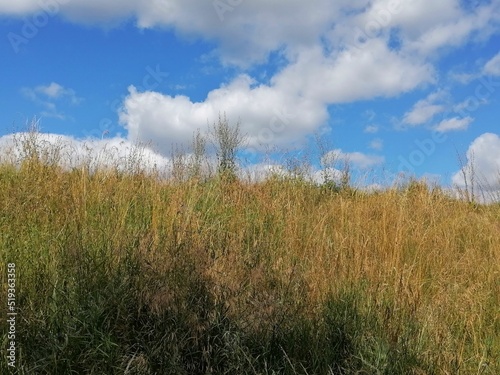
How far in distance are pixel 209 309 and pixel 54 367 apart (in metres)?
0.97

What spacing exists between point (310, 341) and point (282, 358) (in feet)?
0.82

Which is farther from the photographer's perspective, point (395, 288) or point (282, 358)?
point (395, 288)

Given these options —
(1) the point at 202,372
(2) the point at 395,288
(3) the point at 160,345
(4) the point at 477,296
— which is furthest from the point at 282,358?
(4) the point at 477,296

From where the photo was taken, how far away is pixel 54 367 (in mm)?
2412

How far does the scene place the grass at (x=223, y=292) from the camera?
259 centimetres

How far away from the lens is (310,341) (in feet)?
9.17

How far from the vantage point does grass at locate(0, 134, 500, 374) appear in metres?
2.59

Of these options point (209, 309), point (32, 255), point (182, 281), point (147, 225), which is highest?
point (147, 225)

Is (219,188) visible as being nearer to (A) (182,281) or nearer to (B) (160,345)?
(A) (182,281)

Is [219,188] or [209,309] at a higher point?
[219,188]

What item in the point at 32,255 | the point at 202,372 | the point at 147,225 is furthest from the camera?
the point at 147,225

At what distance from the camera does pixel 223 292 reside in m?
2.98

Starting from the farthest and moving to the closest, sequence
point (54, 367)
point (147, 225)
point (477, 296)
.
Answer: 1. point (147, 225)
2. point (477, 296)
3. point (54, 367)

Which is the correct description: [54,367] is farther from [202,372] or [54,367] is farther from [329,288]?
[329,288]
